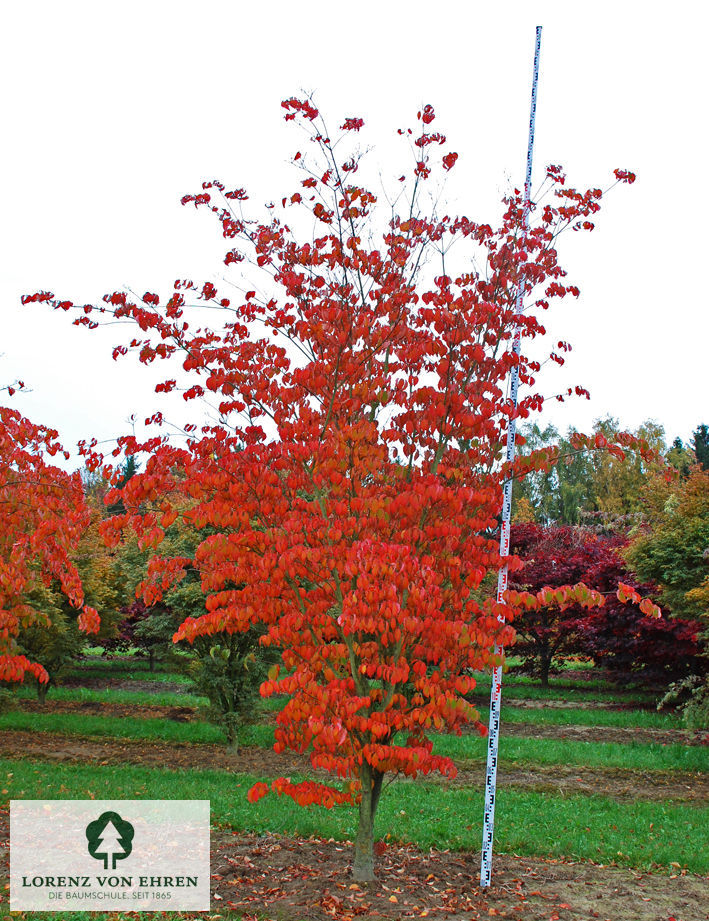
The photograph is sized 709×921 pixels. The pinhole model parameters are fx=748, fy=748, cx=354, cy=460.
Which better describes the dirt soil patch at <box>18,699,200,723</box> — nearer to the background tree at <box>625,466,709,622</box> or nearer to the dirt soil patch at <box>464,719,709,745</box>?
the dirt soil patch at <box>464,719,709,745</box>

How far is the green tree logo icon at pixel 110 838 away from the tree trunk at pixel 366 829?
183 centimetres

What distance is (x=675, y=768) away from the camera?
10617 mm

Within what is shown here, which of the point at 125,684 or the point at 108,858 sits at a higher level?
the point at 108,858

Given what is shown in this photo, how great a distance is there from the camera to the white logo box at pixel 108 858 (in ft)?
16.7

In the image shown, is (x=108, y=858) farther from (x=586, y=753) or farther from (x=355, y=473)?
(x=586, y=753)

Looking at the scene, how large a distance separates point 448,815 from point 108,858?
11.6 ft

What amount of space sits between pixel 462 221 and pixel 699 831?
253 inches

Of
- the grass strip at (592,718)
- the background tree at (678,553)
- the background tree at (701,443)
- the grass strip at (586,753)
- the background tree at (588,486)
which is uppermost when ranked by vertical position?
the background tree at (701,443)

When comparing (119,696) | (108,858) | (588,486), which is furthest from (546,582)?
(588,486)

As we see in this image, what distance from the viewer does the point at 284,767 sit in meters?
10.0

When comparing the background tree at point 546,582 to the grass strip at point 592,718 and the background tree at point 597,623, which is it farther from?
the grass strip at point 592,718

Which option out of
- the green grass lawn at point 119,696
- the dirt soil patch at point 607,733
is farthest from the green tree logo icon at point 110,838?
the green grass lawn at point 119,696

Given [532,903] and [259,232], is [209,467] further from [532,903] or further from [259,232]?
[532,903]

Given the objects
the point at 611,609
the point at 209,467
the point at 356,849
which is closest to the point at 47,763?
the point at 356,849
